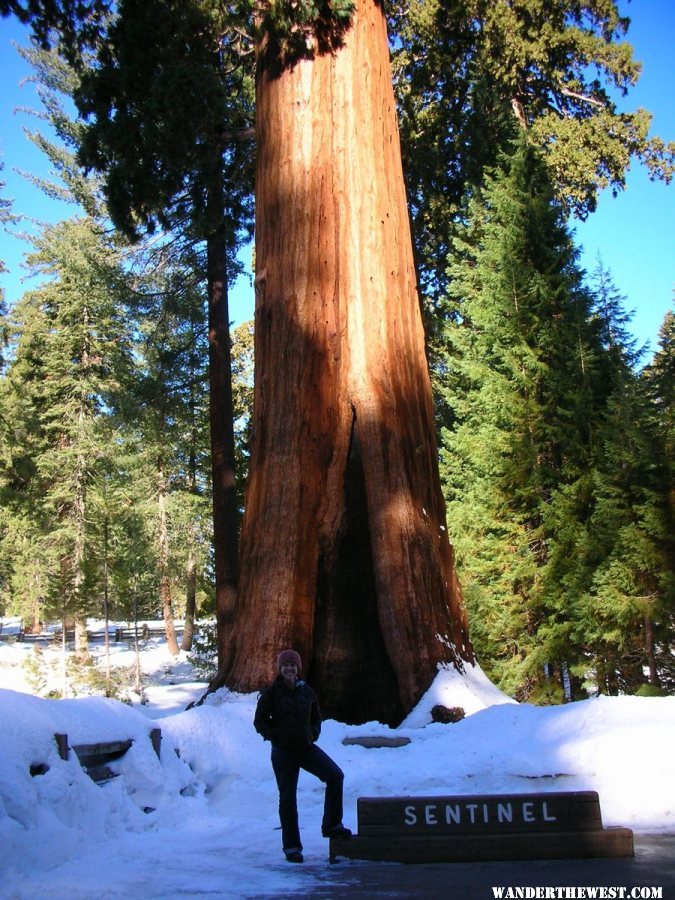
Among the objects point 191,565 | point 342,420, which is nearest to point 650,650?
point 342,420

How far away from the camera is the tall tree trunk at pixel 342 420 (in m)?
9.29

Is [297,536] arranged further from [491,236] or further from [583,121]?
[583,121]

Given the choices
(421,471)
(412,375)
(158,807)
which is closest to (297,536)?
(421,471)

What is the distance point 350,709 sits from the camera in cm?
920

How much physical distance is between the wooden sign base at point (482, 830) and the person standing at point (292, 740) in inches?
11.5

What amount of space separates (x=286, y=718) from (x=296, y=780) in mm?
410

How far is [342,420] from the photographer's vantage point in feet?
32.3

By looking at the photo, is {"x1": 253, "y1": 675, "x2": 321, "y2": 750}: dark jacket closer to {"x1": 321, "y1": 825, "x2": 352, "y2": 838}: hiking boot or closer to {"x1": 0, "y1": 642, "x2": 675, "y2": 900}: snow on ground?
{"x1": 321, "y1": 825, "x2": 352, "y2": 838}: hiking boot

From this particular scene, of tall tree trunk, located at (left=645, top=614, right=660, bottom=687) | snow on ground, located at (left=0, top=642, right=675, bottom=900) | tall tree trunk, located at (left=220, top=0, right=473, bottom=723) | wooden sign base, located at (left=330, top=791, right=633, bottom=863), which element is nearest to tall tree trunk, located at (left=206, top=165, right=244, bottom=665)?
tall tree trunk, located at (left=220, top=0, right=473, bottom=723)

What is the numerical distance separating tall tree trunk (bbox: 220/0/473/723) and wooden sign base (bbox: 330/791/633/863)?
3493 millimetres

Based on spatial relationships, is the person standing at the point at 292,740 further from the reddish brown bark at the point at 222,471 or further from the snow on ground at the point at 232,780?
the reddish brown bark at the point at 222,471

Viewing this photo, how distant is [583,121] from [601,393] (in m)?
6.15

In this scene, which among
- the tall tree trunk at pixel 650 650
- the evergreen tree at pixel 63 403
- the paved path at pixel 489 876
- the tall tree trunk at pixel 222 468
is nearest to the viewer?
the paved path at pixel 489 876

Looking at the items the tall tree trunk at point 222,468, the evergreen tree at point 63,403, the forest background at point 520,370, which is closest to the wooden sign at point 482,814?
the forest background at point 520,370
